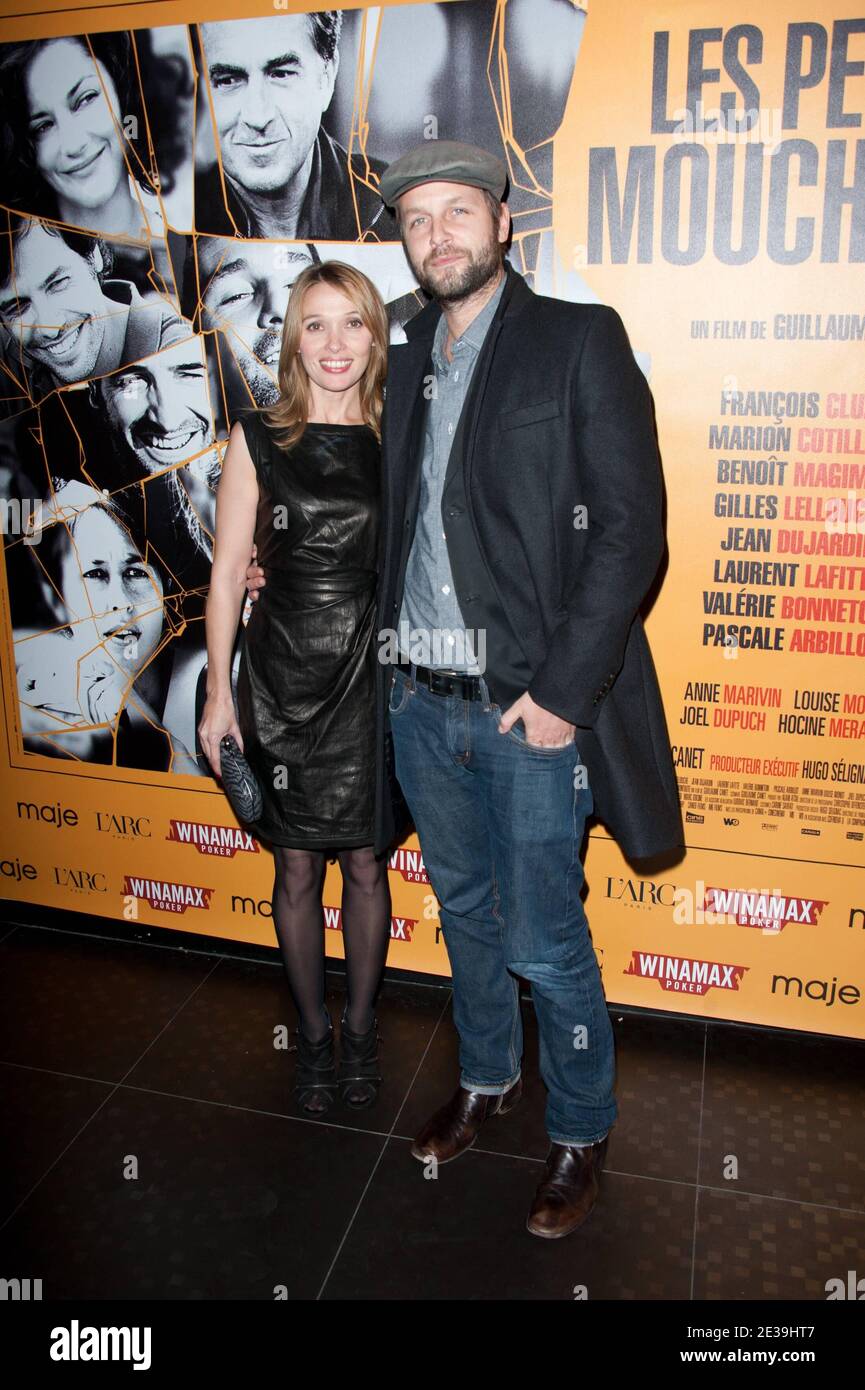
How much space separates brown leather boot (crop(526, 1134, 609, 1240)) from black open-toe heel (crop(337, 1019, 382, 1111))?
1.77ft

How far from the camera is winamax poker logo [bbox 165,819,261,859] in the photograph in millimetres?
3334

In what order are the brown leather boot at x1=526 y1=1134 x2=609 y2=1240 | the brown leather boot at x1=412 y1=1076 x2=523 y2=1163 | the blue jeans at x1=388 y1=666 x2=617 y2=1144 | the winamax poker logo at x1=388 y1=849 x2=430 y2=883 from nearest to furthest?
the blue jeans at x1=388 y1=666 x2=617 y2=1144
the brown leather boot at x1=526 y1=1134 x2=609 y2=1240
the brown leather boot at x1=412 y1=1076 x2=523 y2=1163
the winamax poker logo at x1=388 y1=849 x2=430 y2=883

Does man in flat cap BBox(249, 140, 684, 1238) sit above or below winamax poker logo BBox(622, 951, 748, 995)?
above

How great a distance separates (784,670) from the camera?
270 cm

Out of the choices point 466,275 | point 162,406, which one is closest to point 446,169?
point 466,275

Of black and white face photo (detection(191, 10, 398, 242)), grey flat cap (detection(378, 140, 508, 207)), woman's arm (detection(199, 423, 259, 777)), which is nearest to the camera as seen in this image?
grey flat cap (detection(378, 140, 508, 207))

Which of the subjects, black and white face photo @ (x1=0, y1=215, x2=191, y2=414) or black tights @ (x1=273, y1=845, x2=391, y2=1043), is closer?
black tights @ (x1=273, y1=845, x2=391, y2=1043)

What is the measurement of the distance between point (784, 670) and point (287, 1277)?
1797 millimetres

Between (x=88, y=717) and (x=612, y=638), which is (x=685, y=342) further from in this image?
(x=88, y=717)

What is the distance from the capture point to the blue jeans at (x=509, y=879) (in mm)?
2158

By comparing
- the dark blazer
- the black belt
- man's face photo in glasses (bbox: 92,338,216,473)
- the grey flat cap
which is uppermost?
the grey flat cap

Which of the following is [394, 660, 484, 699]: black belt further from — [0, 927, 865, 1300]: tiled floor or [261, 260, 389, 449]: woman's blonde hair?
[0, 927, 865, 1300]: tiled floor

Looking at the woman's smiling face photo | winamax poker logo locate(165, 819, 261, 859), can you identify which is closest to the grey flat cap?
the woman's smiling face photo
